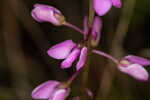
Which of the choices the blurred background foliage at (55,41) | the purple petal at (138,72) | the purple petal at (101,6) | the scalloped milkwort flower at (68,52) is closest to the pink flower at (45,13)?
the scalloped milkwort flower at (68,52)

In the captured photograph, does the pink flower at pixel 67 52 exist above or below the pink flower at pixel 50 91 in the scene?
above

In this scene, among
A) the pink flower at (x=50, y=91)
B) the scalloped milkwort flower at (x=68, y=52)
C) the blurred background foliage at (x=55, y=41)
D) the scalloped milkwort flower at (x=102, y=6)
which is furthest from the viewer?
the blurred background foliage at (x=55, y=41)

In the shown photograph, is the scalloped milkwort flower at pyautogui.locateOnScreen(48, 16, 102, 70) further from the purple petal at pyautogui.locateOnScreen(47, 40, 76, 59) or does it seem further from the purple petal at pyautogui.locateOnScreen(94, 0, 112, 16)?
the purple petal at pyautogui.locateOnScreen(94, 0, 112, 16)

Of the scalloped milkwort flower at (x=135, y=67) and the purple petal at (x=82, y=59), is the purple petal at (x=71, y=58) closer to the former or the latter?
the purple petal at (x=82, y=59)

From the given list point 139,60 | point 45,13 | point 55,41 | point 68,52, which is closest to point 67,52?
point 68,52

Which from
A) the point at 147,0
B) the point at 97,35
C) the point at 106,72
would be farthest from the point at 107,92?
the point at 97,35

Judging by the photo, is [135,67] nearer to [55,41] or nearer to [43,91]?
[43,91]

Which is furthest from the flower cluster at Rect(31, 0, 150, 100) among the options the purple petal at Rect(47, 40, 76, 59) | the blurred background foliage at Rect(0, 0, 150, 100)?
the blurred background foliage at Rect(0, 0, 150, 100)
